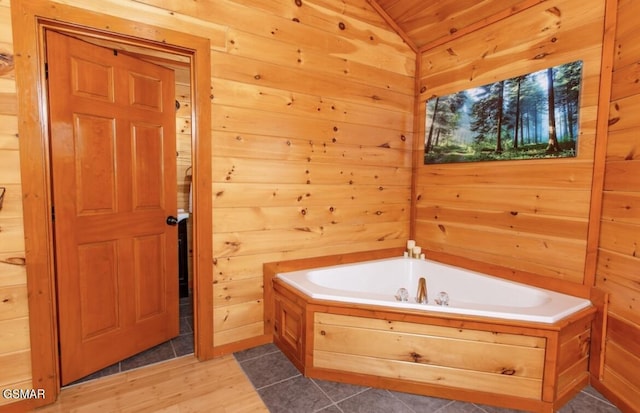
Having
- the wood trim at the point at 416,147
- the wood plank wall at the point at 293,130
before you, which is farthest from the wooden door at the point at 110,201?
the wood trim at the point at 416,147

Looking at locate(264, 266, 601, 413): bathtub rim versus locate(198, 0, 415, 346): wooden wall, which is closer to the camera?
locate(264, 266, 601, 413): bathtub rim

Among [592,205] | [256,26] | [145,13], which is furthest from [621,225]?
[145,13]

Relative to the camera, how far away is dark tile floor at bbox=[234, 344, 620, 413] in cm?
171

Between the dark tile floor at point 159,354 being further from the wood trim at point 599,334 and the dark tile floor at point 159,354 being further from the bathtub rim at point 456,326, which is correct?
the wood trim at point 599,334

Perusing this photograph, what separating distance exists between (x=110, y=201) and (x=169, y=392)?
1.17 meters

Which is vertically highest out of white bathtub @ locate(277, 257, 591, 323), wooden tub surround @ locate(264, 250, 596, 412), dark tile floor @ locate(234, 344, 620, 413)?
white bathtub @ locate(277, 257, 591, 323)

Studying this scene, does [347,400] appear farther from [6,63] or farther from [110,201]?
[6,63]

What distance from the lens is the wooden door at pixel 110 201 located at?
183 centimetres

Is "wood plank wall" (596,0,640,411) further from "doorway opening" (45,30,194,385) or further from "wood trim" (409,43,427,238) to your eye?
"doorway opening" (45,30,194,385)

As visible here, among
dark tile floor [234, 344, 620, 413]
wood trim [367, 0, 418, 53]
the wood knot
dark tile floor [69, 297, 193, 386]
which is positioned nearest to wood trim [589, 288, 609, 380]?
dark tile floor [234, 344, 620, 413]

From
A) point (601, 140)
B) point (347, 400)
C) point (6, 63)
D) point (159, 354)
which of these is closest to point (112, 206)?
point (6, 63)

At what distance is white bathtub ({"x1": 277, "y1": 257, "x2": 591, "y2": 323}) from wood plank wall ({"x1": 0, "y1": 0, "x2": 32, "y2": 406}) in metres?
1.40

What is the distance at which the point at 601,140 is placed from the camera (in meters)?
1.87

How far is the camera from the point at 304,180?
250 cm
